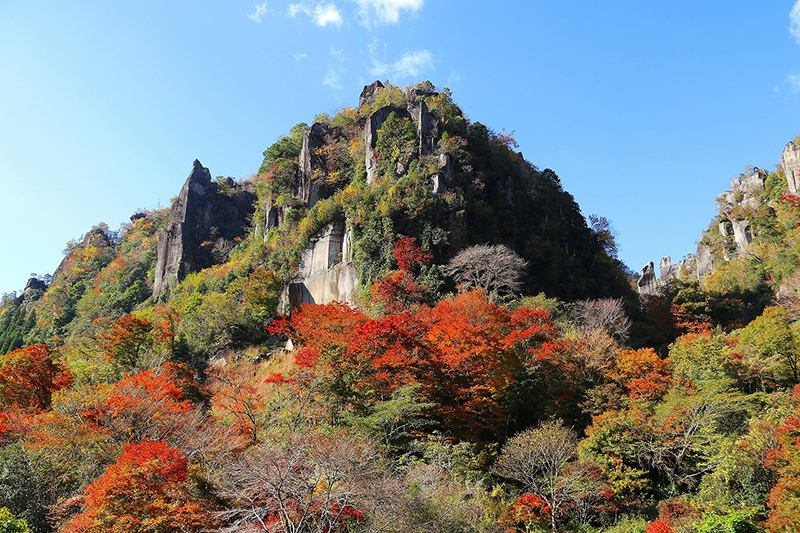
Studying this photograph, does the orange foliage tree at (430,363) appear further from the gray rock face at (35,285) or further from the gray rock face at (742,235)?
the gray rock face at (35,285)

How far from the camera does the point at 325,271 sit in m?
34.1

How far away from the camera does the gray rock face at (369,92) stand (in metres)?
47.5

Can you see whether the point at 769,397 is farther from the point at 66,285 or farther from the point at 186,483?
the point at 66,285

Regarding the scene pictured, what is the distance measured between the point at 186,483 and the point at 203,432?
449 centimetres

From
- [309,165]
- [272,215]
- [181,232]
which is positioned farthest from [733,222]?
[181,232]

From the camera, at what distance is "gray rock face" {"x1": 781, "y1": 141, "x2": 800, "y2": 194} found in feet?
154

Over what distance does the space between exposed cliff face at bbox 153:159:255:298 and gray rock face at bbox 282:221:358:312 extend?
20013mm

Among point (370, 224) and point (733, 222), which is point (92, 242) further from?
point (733, 222)

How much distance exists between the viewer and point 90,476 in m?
14.3

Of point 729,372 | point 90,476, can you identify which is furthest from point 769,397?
point 90,476

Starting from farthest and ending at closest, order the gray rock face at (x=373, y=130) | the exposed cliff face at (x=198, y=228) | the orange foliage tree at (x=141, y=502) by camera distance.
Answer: the exposed cliff face at (x=198, y=228) → the gray rock face at (x=373, y=130) → the orange foliage tree at (x=141, y=502)

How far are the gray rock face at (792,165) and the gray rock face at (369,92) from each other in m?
41.3

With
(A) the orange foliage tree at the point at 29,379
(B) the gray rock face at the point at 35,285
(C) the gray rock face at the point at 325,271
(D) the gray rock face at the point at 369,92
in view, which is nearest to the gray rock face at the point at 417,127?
(C) the gray rock face at the point at 325,271

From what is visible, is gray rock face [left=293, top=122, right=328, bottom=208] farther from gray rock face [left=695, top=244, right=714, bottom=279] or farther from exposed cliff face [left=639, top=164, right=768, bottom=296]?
gray rock face [left=695, top=244, right=714, bottom=279]
